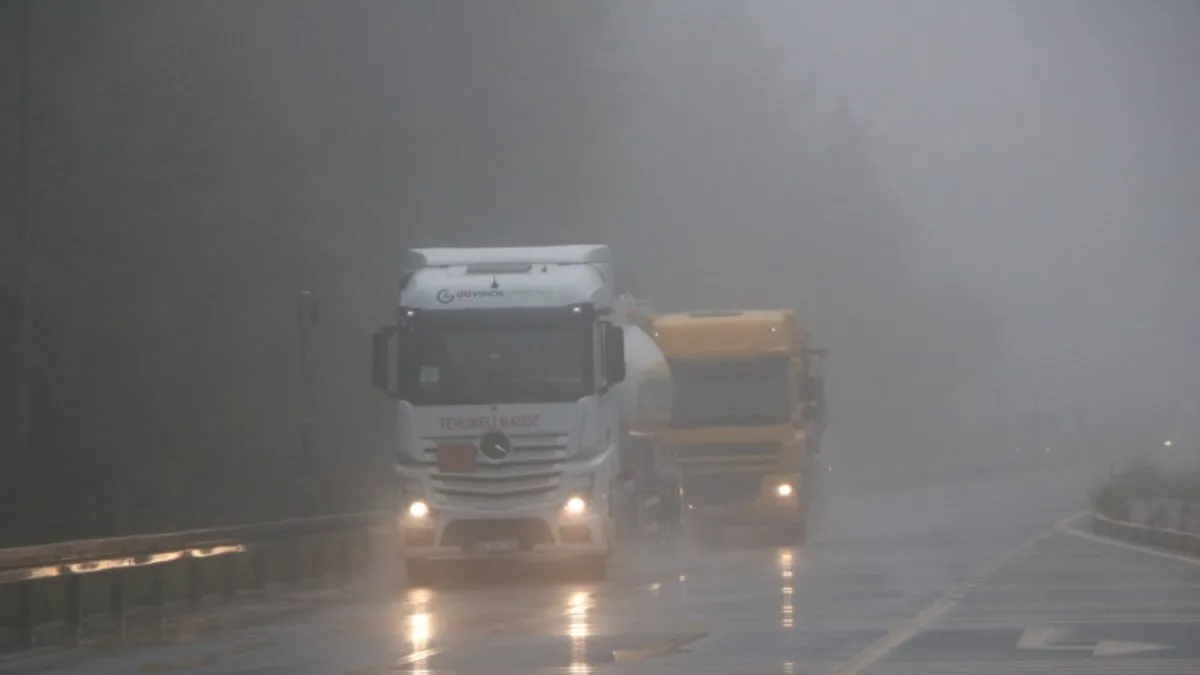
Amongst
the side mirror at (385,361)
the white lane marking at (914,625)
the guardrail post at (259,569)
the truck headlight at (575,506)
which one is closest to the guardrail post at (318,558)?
the guardrail post at (259,569)

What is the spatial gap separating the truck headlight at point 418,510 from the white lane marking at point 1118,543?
368 inches

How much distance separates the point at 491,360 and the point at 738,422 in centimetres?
1033

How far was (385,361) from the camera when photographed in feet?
86.0

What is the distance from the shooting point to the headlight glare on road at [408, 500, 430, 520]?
26344 mm

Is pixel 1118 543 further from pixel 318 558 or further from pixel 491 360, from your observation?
pixel 491 360

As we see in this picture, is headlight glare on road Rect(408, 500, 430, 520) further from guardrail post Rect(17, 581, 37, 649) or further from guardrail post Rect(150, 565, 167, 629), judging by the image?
guardrail post Rect(17, 581, 37, 649)

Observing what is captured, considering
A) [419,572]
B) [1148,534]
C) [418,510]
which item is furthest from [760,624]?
[1148,534]

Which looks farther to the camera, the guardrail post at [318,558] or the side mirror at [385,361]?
the guardrail post at [318,558]

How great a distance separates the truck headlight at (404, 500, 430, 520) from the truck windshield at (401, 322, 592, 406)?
119 centimetres

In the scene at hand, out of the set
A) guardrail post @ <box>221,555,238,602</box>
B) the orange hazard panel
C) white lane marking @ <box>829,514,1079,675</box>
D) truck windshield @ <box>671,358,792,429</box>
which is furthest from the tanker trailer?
guardrail post @ <box>221,555,238,602</box>

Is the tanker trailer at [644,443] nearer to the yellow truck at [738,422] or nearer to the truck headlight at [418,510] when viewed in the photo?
the yellow truck at [738,422]

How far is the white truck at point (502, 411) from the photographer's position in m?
26.0

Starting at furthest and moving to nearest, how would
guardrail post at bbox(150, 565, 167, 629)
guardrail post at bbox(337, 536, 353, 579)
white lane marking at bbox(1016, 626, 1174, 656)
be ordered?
guardrail post at bbox(337, 536, 353, 579) < guardrail post at bbox(150, 565, 167, 629) < white lane marking at bbox(1016, 626, 1174, 656)

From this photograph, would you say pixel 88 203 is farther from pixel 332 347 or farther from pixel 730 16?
pixel 730 16
